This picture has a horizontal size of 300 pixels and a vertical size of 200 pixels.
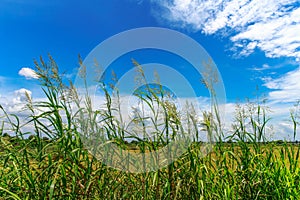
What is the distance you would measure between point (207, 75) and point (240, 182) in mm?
1026

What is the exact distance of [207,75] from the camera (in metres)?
2.92

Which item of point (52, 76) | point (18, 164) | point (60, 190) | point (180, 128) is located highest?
point (52, 76)

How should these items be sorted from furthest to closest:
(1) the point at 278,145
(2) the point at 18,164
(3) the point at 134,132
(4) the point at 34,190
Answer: (1) the point at 278,145 → (3) the point at 134,132 → (2) the point at 18,164 → (4) the point at 34,190

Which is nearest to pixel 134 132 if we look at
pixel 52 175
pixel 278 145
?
pixel 52 175

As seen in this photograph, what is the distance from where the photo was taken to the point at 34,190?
2281mm

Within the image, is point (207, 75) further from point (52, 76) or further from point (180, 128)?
point (52, 76)

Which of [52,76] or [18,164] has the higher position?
[52,76]

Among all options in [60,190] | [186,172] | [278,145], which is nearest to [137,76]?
[186,172]

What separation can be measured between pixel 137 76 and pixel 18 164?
49.1 inches

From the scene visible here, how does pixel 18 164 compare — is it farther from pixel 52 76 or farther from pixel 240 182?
pixel 240 182

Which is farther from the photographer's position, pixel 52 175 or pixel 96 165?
pixel 96 165

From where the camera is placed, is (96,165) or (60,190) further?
(96,165)

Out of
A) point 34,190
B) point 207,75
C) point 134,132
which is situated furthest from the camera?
point 207,75

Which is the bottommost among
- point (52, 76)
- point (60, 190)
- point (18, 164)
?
point (60, 190)
